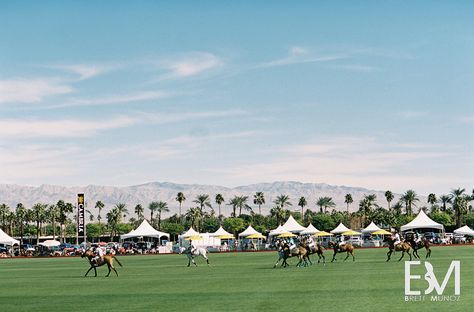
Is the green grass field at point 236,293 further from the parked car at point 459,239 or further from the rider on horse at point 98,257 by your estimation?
the parked car at point 459,239

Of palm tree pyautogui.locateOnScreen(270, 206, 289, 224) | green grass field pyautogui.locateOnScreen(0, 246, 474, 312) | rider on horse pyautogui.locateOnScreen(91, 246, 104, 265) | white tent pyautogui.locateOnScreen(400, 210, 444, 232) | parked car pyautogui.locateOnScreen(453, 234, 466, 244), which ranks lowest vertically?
parked car pyautogui.locateOnScreen(453, 234, 466, 244)

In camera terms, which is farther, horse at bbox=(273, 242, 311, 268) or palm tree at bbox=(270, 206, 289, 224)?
palm tree at bbox=(270, 206, 289, 224)

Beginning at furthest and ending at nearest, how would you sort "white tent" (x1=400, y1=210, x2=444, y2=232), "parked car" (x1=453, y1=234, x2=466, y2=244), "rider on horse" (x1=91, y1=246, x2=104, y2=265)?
1. "parked car" (x1=453, y1=234, x2=466, y2=244)
2. "white tent" (x1=400, y1=210, x2=444, y2=232)
3. "rider on horse" (x1=91, y1=246, x2=104, y2=265)

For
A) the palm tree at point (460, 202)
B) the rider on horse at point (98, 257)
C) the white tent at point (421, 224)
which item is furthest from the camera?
the palm tree at point (460, 202)

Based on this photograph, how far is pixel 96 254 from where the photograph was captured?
35.7 m

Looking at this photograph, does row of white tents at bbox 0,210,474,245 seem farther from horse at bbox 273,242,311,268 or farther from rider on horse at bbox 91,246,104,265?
rider on horse at bbox 91,246,104,265

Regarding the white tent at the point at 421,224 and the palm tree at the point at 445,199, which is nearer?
the white tent at the point at 421,224

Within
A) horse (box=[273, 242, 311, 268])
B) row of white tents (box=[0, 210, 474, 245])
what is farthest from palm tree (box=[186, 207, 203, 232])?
horse (box=[273, 242, 311, 268])

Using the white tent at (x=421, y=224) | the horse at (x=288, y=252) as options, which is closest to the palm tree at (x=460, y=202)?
the white tent at (x=421, y=224)

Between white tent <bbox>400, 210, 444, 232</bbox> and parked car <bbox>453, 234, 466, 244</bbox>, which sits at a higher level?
white tent <bbox>400, 210, 444, 232</bbox>

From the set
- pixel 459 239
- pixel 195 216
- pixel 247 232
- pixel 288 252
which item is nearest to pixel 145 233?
pixel 247 232

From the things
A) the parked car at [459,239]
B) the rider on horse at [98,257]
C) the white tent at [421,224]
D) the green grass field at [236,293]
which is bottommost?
the parked car at [459,239]

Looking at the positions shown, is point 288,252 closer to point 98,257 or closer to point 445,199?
point 98,257

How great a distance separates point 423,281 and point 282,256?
47.1 ft
